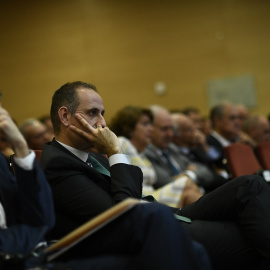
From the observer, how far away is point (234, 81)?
818 cm

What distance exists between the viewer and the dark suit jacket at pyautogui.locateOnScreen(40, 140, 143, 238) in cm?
205

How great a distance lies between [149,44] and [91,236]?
21.5ft

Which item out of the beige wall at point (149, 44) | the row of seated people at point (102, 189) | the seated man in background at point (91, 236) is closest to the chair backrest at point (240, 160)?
the row of seated people at point (102, 189)

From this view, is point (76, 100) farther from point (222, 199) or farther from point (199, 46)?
point (199, 46)

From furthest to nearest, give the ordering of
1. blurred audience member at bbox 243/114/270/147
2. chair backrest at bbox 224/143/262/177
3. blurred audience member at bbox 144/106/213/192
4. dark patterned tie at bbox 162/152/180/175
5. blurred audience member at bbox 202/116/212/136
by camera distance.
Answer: blurred audience member at bbox 202/116/212/136
blurred audience member at bbox 243/114/270/147
dark patterned tie at bbox 162/152/180/175
blurred audience member at bbox 144/106/213/192
chair backrest at bbox 224/143/262/177

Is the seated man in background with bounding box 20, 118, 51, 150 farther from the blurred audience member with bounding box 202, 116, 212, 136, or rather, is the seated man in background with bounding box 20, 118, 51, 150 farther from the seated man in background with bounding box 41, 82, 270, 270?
the blurred audience member with bounding box 202, 116, 212, 136

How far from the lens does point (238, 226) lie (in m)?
2.30

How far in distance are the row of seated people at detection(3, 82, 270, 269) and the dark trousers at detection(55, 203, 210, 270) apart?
0.26 meters

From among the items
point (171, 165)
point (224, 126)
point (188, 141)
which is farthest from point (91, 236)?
point (224, 126)

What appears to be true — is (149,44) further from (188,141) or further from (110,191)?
(110,191)

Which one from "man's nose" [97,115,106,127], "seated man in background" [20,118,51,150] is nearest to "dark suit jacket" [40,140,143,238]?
"man's nose" [97,115,106,127]

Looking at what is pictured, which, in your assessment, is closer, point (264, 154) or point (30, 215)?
point (30, 215)

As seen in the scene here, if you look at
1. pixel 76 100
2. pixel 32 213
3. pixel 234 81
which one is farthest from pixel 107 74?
pixel 32 213

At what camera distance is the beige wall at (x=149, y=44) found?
7.65 meters
